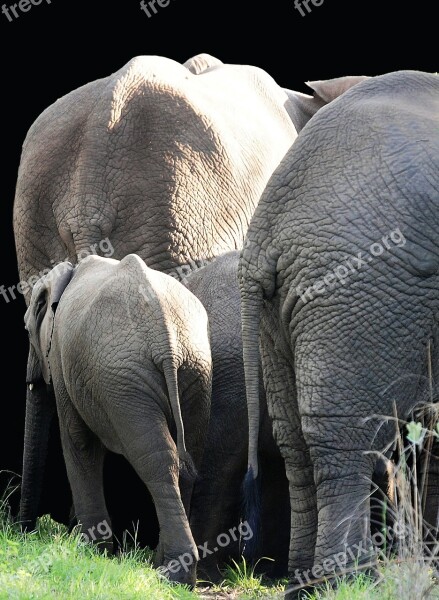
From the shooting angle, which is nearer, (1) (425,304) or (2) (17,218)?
(1) (425,304)

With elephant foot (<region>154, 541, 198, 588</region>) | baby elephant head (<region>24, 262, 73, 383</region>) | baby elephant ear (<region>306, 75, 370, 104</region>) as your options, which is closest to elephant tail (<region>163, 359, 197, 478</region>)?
elephant foot (<region>154, 541, 198, 588</region>)

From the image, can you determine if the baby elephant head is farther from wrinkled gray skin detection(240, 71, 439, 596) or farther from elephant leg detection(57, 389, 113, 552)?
wrinkled gray skin detection(240, 71, 439, 596)

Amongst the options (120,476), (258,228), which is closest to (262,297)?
(258,228)

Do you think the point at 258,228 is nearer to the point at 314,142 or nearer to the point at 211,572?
the point at 314,142

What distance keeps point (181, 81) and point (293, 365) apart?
255 centimetres

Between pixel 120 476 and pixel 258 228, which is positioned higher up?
pixel 258 228

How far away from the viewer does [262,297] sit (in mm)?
5551

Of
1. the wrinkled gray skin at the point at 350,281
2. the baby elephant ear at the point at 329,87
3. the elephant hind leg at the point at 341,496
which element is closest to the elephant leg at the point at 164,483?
the wrinkled gray skin at the point at 350,281

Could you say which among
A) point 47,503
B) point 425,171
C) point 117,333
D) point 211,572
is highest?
point 425,171

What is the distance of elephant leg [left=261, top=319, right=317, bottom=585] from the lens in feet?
18.8

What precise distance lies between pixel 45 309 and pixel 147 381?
1232mm

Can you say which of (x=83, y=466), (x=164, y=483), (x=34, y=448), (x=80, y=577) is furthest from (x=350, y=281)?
(x=34, y=448)

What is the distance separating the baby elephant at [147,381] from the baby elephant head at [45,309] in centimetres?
37

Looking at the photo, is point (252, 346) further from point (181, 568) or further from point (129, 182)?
point (129, 182)
